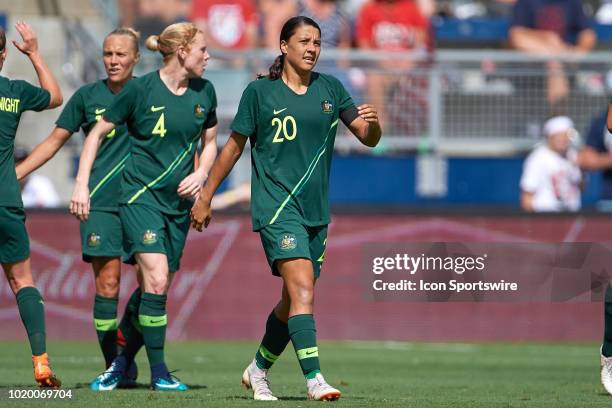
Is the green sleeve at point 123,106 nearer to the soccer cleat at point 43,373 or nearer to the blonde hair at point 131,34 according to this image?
the blonde hair at point 131,34

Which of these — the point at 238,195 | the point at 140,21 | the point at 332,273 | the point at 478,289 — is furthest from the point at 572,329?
the point at 140,21

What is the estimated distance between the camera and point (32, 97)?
9070 mm

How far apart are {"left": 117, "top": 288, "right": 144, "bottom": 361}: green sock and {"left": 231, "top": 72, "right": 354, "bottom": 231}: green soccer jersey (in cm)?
180

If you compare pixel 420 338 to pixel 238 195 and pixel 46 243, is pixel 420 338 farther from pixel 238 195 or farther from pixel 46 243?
pixel 46 243

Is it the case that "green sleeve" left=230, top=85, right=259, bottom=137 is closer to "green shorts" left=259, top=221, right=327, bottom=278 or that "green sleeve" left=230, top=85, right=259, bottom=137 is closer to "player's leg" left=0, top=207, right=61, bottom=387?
"green shorts" left=259, top=221, right=327, bottom=278

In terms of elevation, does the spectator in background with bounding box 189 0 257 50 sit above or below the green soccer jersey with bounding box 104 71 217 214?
above

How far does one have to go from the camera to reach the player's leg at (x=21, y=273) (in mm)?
8820

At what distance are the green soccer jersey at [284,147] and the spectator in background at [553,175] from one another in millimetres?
8305

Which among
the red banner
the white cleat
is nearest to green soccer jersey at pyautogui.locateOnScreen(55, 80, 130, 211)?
the white cleat

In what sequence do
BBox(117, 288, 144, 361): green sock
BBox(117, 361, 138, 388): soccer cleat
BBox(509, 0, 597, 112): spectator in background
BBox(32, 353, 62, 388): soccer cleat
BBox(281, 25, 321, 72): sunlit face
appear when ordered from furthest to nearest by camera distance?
BBox(509, 0, 597, 112): spectator in background, BBox(117, 288, 144, 361): green sock, BBox(117, 361, 138, 388): soccer cleat, BBox(32, 353, 62, 388): soccer cleat, BBox(281, 25, 321, 72): sunlit face

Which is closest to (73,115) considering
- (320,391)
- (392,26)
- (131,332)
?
(131,332)

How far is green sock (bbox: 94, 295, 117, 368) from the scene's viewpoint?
9.84m

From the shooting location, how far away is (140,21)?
61.0 ft

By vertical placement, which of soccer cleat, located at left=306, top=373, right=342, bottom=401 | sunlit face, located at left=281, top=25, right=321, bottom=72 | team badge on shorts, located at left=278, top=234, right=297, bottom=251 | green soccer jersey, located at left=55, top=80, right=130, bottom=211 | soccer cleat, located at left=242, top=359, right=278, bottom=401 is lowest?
soccer cleat, located at left=242, top=359, right=278, bottom=401
